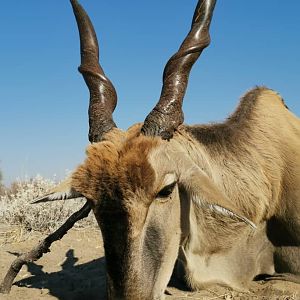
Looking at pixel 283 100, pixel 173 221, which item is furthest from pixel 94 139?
pixel 283 100

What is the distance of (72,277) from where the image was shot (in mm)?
6008

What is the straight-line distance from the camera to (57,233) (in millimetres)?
5543

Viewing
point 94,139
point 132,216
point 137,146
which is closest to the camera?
point 132,216

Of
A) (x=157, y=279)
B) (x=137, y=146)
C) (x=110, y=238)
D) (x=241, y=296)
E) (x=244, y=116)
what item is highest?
(x=244, y=116)

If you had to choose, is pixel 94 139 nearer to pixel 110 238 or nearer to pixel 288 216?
pixel 110 238

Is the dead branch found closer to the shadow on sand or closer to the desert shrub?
the shadow on sand

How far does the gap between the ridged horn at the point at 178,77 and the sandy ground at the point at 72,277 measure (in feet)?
6.13

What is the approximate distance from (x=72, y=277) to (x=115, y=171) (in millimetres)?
2705

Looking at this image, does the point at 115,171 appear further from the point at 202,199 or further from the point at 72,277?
the point at 72,277

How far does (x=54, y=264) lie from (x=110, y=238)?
121 inches

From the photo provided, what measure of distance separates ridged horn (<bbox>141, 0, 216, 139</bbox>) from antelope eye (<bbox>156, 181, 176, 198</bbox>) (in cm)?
49

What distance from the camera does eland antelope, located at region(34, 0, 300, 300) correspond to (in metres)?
3.75

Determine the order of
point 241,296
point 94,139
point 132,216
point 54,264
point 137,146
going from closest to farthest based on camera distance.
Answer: point 132,216, point 137,146, point 94,139, point 241,296, point 54,264

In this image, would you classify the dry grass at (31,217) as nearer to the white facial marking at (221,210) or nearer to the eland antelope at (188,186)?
the eland antelope at (188,186)
